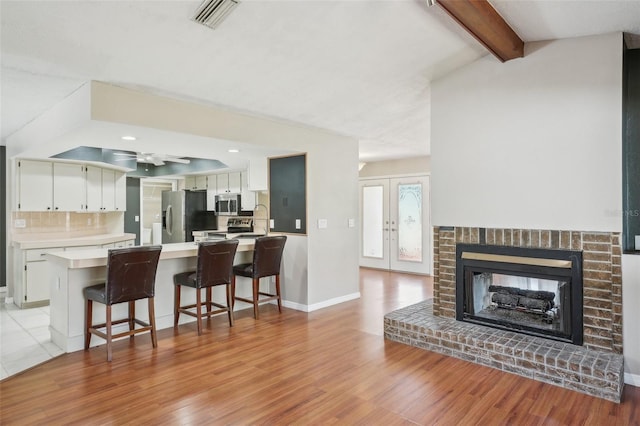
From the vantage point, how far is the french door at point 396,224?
7602 mm

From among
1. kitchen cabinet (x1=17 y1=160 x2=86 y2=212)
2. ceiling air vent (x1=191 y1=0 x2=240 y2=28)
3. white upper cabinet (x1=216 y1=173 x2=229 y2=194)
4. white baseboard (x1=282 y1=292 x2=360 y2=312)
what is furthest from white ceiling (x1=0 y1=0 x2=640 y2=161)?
white upper cabinet (x1=216 y1=173 x2=229 y2=194)

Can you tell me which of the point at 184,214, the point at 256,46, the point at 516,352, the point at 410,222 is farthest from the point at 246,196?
the point at 516,352

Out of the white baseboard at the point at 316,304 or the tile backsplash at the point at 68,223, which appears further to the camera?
the tile backsplash at the point at 68,223

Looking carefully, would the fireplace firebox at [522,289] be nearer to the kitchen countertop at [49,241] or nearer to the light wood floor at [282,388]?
the light wood floor at [282,388]

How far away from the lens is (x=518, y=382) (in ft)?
9.64

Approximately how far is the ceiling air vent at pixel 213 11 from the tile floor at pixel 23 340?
307 centimetres

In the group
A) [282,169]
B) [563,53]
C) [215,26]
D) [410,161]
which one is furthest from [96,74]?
[410,161]

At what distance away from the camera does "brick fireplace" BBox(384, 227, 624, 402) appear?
279cm

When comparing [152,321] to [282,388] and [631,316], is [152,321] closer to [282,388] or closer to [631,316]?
[282,388]

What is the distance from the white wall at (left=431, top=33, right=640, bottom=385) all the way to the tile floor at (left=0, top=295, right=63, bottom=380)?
153 inches

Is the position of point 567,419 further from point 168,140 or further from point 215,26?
point 168,140

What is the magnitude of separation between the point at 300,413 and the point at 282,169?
3402mm

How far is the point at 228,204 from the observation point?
6961 millimetres

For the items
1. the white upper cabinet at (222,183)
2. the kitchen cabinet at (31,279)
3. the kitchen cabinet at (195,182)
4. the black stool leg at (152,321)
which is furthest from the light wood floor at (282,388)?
the kitchen cabinet at (195,182)
